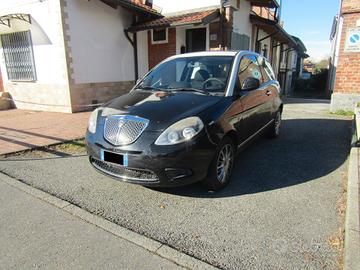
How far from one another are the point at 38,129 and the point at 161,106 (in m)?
4.80

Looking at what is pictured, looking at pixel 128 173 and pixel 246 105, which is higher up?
pixel 246 105

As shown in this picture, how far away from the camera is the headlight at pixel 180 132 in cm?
296

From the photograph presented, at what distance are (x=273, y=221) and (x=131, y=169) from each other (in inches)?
63.3

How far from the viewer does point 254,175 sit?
404cm

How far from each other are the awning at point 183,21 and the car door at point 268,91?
13.7ft

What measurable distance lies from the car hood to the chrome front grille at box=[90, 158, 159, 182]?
50 cm

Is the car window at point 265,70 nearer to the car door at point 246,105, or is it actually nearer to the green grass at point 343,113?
the car door at point 246,105

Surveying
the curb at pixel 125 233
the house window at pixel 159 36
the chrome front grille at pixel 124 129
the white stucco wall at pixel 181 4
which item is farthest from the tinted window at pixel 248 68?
the house window at pixel 159 36

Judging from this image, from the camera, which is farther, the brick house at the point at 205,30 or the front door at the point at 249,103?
the brick house at the point at 205,30

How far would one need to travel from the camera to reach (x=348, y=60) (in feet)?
28.0

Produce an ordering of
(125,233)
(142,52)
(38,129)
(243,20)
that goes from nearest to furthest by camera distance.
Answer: (125,233) → (38,129) → (142,52) → (243,20)

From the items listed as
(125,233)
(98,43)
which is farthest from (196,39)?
(125,233)

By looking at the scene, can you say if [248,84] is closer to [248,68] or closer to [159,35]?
[248,68]

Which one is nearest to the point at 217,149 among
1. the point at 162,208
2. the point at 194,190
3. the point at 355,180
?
the point at 194,190
